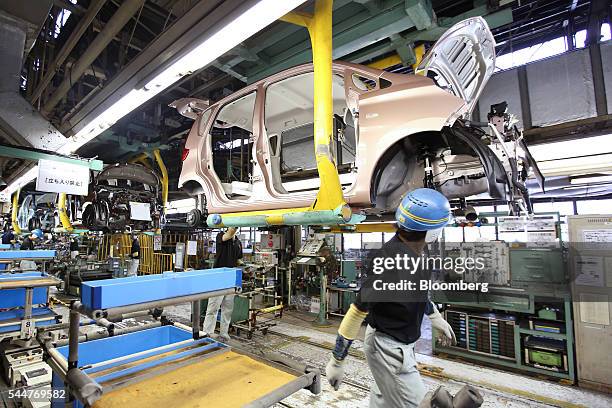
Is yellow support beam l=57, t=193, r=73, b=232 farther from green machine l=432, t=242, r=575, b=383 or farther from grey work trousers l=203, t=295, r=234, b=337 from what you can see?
green machine l=432, t=242, r=575, b=383

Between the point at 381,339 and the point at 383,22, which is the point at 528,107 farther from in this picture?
the point at 381,339

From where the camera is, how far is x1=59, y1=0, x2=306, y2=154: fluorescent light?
1.69 meters

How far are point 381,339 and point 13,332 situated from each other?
166 inches

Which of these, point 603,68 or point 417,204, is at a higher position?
point 603,68

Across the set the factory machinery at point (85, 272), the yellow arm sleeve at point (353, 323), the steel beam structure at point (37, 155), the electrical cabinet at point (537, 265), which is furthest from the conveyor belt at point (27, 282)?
the electrical cabinet at point (537, 265)

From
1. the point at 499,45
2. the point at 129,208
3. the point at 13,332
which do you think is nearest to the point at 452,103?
the point at 499,45

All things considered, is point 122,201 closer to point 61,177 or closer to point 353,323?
point 61,177

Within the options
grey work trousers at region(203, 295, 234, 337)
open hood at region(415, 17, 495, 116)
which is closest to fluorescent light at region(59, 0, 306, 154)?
open hood at region(415, 17, 495, 116)

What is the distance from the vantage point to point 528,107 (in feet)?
12.6

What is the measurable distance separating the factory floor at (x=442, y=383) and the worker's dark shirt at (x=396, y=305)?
1.11 m

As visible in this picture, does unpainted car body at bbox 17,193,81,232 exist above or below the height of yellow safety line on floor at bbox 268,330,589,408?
above

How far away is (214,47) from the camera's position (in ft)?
6.65

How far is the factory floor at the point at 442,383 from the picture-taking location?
327cm

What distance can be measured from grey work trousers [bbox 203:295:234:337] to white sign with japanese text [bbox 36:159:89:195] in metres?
2.38
